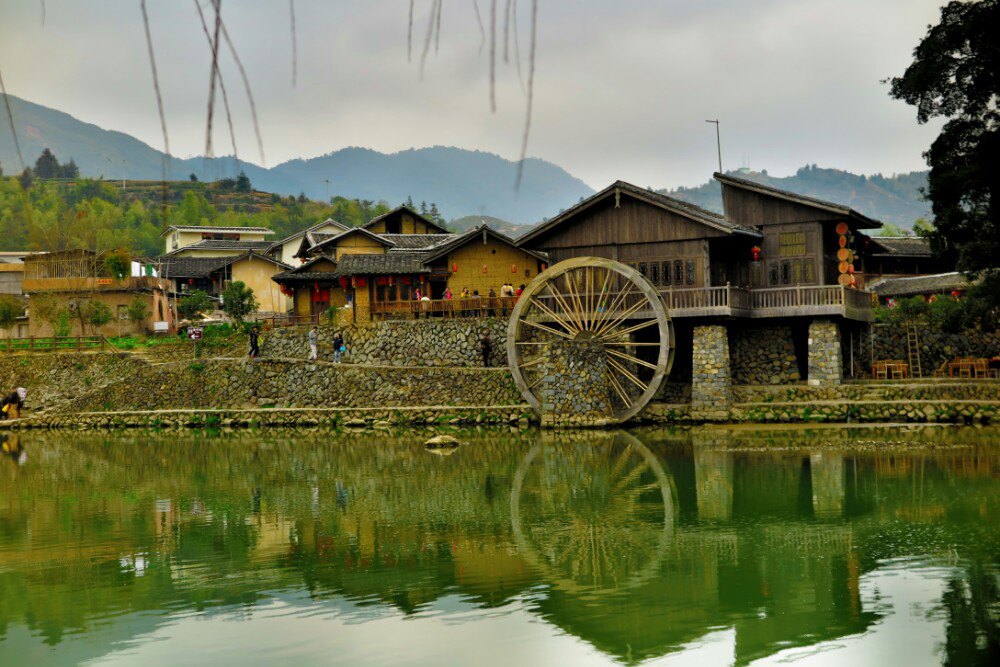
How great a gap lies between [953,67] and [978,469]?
10.4 meters

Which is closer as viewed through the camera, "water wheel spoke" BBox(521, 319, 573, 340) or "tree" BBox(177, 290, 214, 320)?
"water wheel spoke" BBox(521, 319, 573, 340)

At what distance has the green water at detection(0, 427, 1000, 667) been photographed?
399 inches

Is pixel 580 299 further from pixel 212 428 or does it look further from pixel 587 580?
pixel 587 580

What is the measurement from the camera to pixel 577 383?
29.2m

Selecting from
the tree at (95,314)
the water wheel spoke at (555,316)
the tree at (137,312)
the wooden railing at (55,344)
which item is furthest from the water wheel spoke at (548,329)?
the tree at (137,312)

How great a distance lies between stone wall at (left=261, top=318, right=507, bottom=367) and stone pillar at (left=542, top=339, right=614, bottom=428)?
472 centimetres

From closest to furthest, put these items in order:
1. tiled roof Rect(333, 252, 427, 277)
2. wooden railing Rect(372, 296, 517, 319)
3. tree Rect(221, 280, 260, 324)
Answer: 1. wooden railing Rect(372, 296, 517, 319)
2. tiled roof Rect(333, 252, 427, 277)
3. tree Rect(221, 280, 260, 324)

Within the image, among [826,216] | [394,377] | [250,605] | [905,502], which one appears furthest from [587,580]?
[394,377]

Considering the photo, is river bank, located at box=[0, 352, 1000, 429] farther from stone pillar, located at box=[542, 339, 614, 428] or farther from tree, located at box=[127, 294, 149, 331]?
tree, located at box=[127, 294, 149, 331]

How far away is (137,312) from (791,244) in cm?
2825

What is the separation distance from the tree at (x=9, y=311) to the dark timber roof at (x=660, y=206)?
85.2ft

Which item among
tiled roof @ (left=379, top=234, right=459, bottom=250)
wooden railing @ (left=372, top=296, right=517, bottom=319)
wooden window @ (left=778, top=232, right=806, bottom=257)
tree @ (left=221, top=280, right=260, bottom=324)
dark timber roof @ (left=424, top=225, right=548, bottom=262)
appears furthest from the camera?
tiled roof @ (left=379, top=234, right=459, bottom=250)

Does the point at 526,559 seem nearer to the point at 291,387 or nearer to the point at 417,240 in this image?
the point at 291,387

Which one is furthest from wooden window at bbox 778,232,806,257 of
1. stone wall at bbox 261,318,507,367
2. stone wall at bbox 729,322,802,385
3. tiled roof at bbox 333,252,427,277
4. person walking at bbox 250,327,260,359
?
person walking at bbox 250,327,260,359
